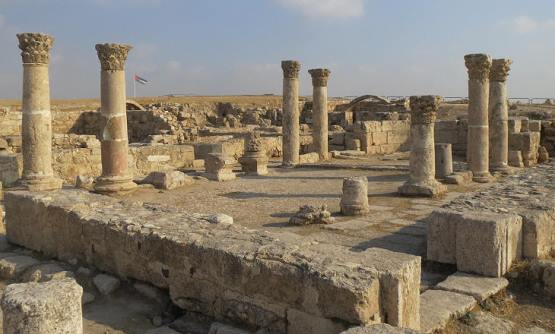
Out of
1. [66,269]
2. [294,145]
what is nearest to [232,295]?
[66,269]

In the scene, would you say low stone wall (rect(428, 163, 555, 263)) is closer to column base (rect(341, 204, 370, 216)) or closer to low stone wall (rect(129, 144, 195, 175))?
column base (rect(341, 204, 370, 216))

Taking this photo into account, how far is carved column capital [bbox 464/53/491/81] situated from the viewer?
13938 millimetres

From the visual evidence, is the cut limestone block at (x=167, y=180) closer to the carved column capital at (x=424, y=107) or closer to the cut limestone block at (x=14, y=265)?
the carved column capital at (x=424, y=107)

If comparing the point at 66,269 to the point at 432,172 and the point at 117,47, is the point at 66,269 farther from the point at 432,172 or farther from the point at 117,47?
the point at 432,172

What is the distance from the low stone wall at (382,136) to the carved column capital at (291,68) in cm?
628

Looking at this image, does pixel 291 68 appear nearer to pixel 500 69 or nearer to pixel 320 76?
pixel 320 76

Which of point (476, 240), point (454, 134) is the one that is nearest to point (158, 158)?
point (454, 134)

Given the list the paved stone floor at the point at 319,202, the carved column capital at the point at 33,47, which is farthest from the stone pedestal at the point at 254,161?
the carved column capital at the point at 33,47

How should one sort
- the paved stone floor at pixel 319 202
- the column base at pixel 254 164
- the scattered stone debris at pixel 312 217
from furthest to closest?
Answer: the column base at pixel 254 164 → the scattered stone debris at pixel 312 217 → the paved stone floor at pixel 319 202

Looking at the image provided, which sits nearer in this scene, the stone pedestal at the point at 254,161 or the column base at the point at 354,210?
the column base at the point at 354,210

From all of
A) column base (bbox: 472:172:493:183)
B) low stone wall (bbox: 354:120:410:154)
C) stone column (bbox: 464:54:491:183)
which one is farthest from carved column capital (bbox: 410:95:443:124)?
low stone wall (bbox: 354:120:410:154)

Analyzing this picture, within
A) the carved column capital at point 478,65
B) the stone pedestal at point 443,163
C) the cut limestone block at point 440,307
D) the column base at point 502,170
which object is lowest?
the cut limestone block at point 440,307

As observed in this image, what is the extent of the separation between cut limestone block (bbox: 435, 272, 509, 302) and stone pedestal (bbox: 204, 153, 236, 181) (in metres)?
9.47

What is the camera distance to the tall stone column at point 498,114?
15500 mm
